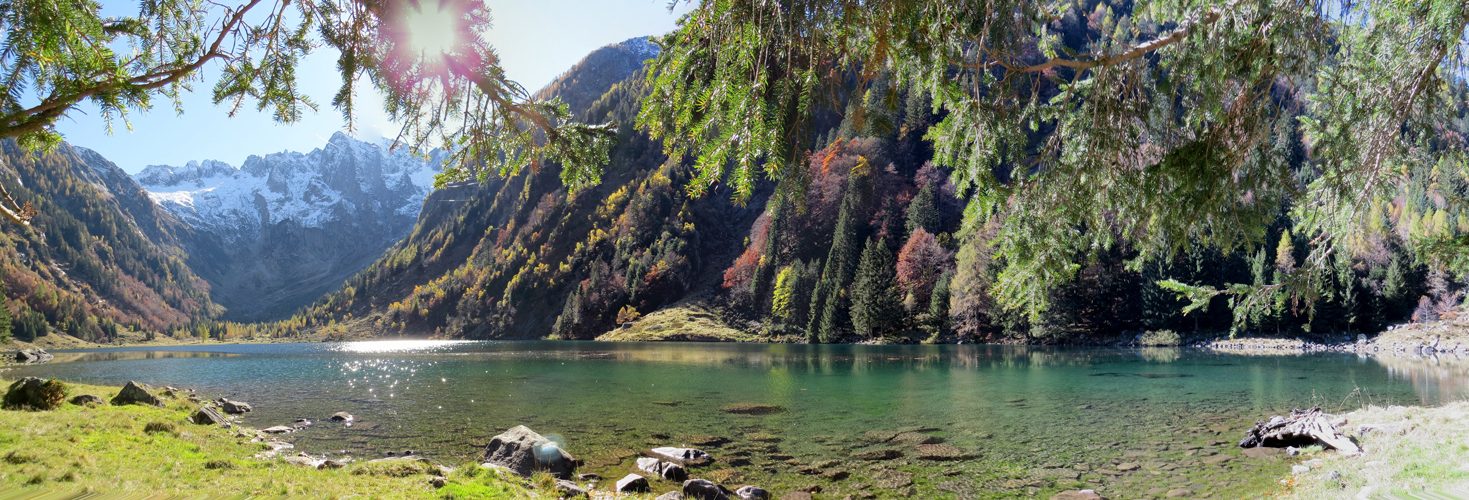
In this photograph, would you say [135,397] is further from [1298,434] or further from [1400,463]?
[1298,434]

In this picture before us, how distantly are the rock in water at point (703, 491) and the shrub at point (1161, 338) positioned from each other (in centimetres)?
6351

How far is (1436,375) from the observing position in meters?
26.4

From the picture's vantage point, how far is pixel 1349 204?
6.14 metres

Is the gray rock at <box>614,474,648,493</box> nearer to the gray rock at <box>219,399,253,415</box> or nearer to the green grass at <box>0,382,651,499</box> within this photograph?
the green grass at <box>0,382,651,499</box>

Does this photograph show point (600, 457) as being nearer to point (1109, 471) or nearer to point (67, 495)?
point (1109, 471)

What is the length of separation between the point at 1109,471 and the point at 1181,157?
8375 mm

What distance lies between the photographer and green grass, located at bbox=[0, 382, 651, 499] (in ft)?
23.5

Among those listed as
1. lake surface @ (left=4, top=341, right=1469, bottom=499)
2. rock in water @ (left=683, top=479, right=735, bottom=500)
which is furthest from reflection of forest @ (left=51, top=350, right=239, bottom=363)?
rock in water @ (left=683, top=479, right=735, bottom=500)

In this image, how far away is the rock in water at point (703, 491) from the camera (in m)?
10.0

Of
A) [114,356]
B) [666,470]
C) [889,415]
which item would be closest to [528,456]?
[666,470]

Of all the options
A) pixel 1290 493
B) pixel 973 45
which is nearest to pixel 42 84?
pixel 973 45

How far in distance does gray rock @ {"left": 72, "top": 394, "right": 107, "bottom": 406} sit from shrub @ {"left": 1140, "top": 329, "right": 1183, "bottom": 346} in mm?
71428

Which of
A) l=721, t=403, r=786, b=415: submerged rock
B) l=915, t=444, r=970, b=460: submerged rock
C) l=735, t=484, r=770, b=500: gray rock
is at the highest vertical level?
l=915, t=444, r=970, b=460: submerged rock

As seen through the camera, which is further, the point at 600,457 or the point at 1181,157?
the point at 600,457
